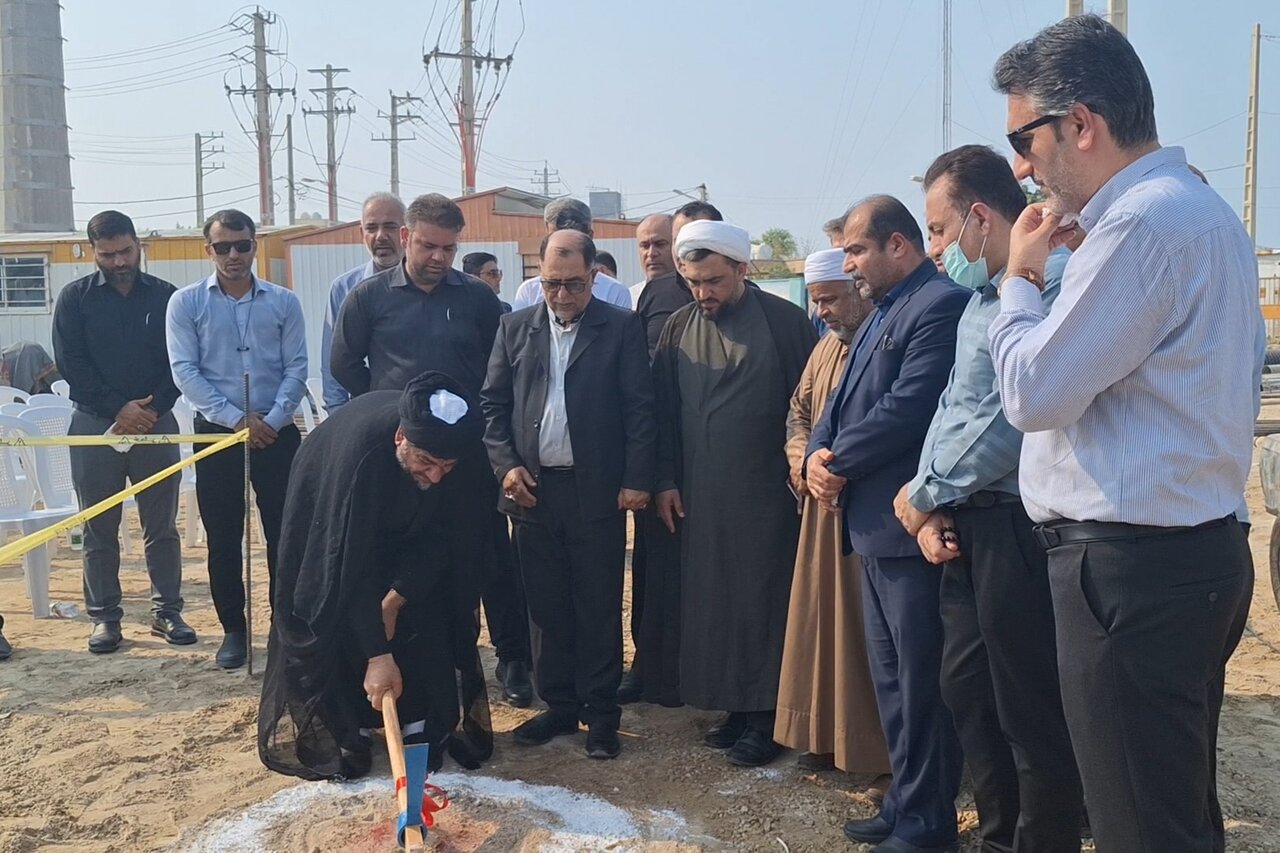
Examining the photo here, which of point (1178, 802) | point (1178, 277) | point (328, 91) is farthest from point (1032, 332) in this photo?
point (328, 91)

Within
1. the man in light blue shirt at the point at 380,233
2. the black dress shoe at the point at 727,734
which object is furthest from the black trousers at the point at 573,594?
the man in light blue shirt at the point at 380,233

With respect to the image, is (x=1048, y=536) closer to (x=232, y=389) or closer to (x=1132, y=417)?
(x=1132, y=417)

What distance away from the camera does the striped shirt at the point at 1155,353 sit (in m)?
1.97

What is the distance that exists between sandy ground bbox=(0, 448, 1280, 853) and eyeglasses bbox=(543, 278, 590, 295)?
1735mm

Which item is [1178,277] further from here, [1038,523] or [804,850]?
[804,850]

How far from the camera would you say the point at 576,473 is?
4.26m

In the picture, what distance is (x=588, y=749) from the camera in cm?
420

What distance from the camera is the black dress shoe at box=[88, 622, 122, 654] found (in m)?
5.66

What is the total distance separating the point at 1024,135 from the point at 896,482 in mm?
1414

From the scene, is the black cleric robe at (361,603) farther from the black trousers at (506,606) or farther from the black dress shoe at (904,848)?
the black dress shoe at (904,848)

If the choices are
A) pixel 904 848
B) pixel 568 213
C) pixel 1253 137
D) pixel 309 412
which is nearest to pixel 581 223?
pixel 568 213

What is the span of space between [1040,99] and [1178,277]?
434 mm

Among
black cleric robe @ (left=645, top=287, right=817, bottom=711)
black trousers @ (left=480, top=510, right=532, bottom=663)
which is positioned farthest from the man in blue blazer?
black trousers @ (left=480, top=510, right=532, bottom=663)

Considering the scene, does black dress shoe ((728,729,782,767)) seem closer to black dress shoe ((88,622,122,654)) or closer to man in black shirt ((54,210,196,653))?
man in black shirt ((54,210,196,653))
